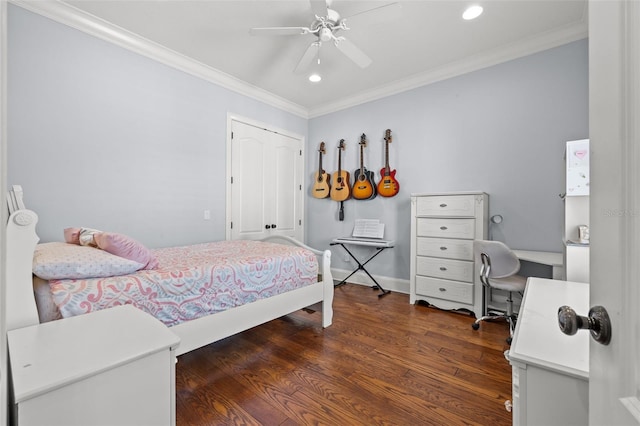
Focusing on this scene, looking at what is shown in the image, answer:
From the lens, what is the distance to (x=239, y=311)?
1.95 metres

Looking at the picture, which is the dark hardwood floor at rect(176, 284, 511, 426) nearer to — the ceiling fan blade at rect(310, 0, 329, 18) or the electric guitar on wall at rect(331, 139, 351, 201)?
the electric guitar on wall at rect(331, 139, 351, 201)

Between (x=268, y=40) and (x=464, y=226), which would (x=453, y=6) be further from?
(x=464, y=226)

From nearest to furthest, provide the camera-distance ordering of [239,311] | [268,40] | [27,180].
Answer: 1. [239,311]
2. [27,180]
3. [268,40]

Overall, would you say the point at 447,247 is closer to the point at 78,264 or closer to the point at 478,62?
the point at 478,62

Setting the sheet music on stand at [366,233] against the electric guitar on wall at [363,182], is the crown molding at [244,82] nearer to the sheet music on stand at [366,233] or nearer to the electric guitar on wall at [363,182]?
the electric guitar on wall at [363,182]

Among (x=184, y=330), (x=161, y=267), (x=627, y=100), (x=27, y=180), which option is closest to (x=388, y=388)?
(x=184, y=330)

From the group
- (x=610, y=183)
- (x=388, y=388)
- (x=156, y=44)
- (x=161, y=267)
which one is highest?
(x=156, y=44)

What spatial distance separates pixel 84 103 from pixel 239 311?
7.40 feet

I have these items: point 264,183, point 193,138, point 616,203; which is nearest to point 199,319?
point 616,203

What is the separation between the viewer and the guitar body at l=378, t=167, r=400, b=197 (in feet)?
11.9

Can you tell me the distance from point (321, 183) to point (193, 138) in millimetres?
1876

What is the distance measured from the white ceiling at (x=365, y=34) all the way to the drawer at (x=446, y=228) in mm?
1720

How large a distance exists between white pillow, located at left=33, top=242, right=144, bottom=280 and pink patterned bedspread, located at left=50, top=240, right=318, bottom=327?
0.12 ft

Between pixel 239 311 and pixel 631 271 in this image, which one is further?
pixel 239 311
